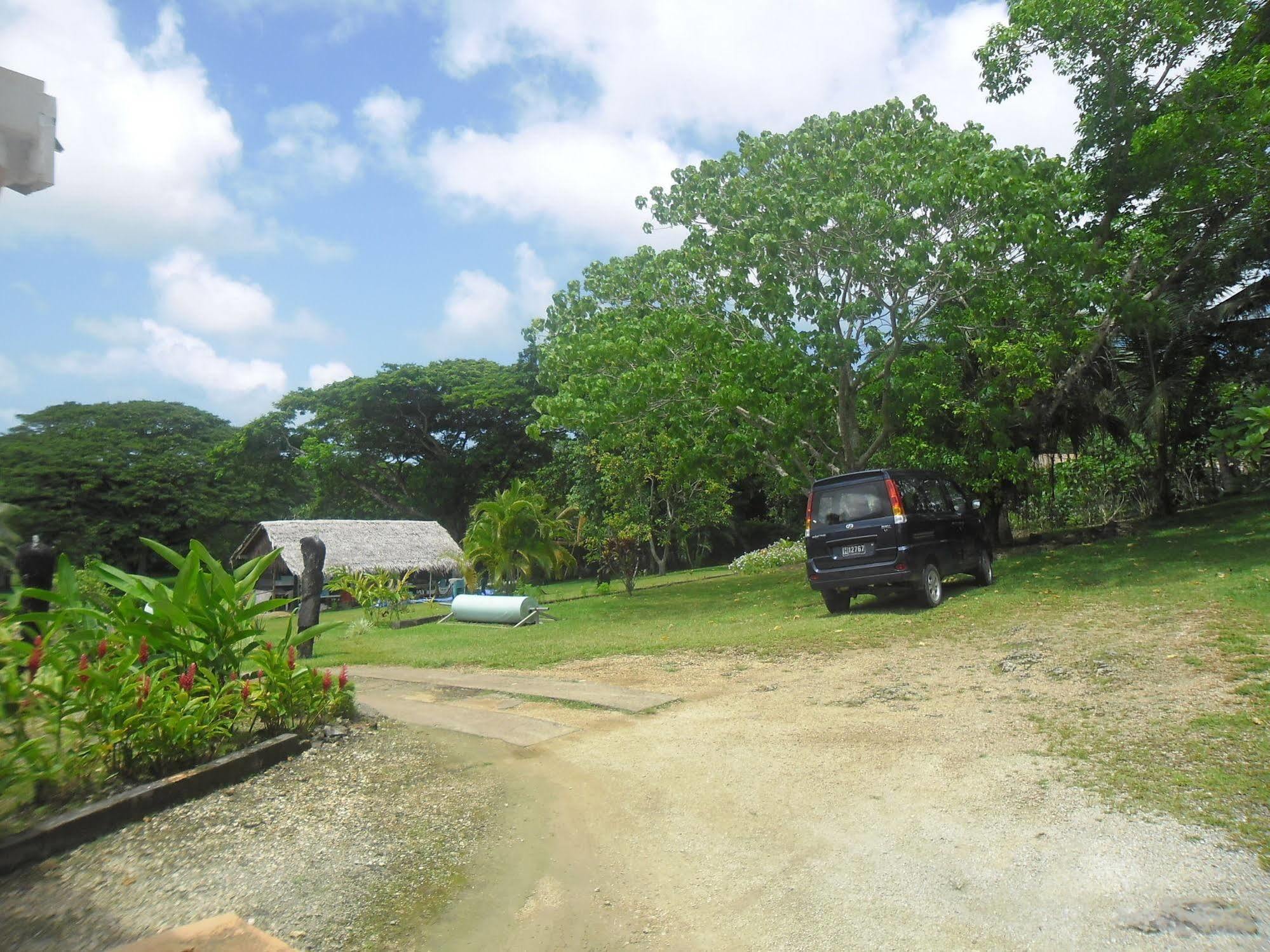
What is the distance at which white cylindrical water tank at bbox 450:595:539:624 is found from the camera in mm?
16531

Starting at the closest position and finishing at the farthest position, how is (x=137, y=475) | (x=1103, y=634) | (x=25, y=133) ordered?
(x=25, y=133) → (x=1103, y=634) → (x=137, y=475)

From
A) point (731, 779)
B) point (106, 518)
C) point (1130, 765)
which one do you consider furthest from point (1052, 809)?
point (106, 518)

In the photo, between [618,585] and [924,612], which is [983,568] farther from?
[618,585]

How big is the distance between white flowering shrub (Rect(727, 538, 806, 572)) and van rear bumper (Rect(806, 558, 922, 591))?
1483 centimetres

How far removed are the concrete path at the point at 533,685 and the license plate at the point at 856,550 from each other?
4.86m

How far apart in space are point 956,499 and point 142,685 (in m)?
11.9

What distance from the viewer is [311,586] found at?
13023 mm

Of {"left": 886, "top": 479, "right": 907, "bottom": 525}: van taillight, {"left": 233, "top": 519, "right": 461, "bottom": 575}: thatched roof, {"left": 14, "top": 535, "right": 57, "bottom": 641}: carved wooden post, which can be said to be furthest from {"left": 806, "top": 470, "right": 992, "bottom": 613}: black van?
{"left": 233, "top": 519, "right": 461, "bottom": 575}: thatched roof

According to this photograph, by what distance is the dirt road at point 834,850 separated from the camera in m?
3.47

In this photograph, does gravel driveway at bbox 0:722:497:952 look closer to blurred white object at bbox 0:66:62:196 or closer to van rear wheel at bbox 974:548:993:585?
blurred white object at bbox 0:66:62:196

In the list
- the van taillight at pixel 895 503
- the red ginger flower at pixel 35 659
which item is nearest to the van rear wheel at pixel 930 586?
the van taillight at pixel 895 503

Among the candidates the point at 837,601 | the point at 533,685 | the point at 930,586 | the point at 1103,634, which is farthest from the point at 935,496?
the point at 533,685

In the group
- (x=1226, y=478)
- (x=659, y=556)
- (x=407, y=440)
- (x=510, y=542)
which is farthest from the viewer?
(x=407, y=440)

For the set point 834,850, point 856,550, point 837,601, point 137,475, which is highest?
point 137,475
